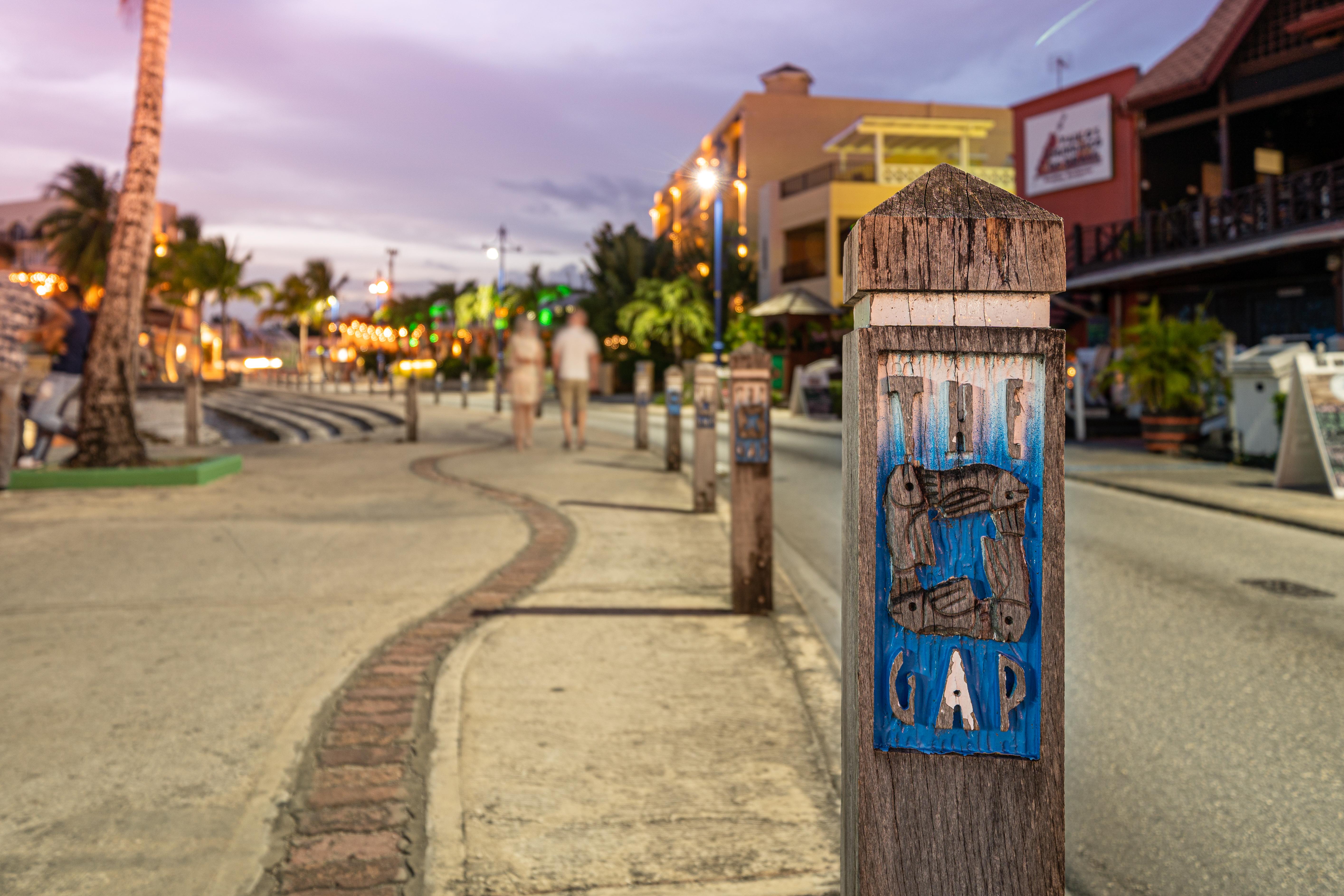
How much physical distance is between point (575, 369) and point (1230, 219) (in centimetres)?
1322

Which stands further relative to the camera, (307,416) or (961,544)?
(307,416)

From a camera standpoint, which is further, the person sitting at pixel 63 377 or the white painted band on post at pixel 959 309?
the person sitting at pixel 63 377

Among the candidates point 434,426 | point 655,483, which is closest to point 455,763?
point 655,483

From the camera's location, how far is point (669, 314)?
43.1 meters

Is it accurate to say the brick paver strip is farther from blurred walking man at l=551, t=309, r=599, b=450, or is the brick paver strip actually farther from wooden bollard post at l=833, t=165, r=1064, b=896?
blurred walking man at l=551, t=309, r=599, b=450

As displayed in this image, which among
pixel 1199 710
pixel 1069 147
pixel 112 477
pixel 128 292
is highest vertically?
pixel 1069 147

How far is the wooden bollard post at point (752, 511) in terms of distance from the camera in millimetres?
5184

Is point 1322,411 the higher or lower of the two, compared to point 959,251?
lower

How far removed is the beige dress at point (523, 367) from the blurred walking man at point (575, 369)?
0.30 meters

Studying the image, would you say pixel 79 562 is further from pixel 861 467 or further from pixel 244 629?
pixel 861 467

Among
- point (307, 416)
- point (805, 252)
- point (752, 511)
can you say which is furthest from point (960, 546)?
point (805, 252)

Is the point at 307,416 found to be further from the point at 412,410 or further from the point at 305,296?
the point at 305,296

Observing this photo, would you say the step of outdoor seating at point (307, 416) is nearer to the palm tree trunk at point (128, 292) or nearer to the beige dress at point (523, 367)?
the beige dress at point (523, 367)

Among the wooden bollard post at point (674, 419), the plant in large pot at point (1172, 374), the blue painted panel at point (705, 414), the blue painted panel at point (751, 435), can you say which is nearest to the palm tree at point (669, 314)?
the plant in large pot at point (1172, 374)
